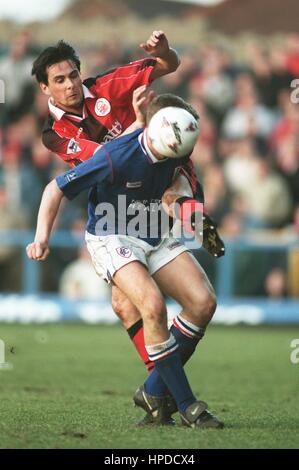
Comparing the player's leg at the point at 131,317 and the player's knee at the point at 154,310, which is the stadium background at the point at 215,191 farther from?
the player's knee at the point at 154,310

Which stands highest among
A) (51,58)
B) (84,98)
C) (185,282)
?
(51,58)

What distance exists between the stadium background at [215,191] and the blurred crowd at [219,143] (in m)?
0.01

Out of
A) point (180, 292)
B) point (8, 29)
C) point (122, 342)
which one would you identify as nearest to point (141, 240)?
point (180, 292)

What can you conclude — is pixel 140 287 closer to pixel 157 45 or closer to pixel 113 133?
pixel 113 133

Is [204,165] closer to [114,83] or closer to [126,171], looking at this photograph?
[114,83]

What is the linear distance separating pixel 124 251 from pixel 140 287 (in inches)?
13.2

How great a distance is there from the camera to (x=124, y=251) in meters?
6.68

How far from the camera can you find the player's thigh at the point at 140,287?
6383 mm

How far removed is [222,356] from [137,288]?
17.5 ft

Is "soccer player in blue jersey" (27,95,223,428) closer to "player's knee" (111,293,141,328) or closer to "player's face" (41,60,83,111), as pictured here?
"player's knee" (111,293,141,328)

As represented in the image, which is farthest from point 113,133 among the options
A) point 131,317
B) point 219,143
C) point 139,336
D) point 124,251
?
point 219,143

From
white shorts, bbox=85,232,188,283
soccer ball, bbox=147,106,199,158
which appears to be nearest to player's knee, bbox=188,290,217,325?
white shorts, bbox=85,232,188,283

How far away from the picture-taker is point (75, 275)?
1437cm

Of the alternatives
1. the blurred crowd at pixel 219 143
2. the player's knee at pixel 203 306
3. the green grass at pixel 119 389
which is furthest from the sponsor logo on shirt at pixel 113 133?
the blurred crowd at pixel 219 143
